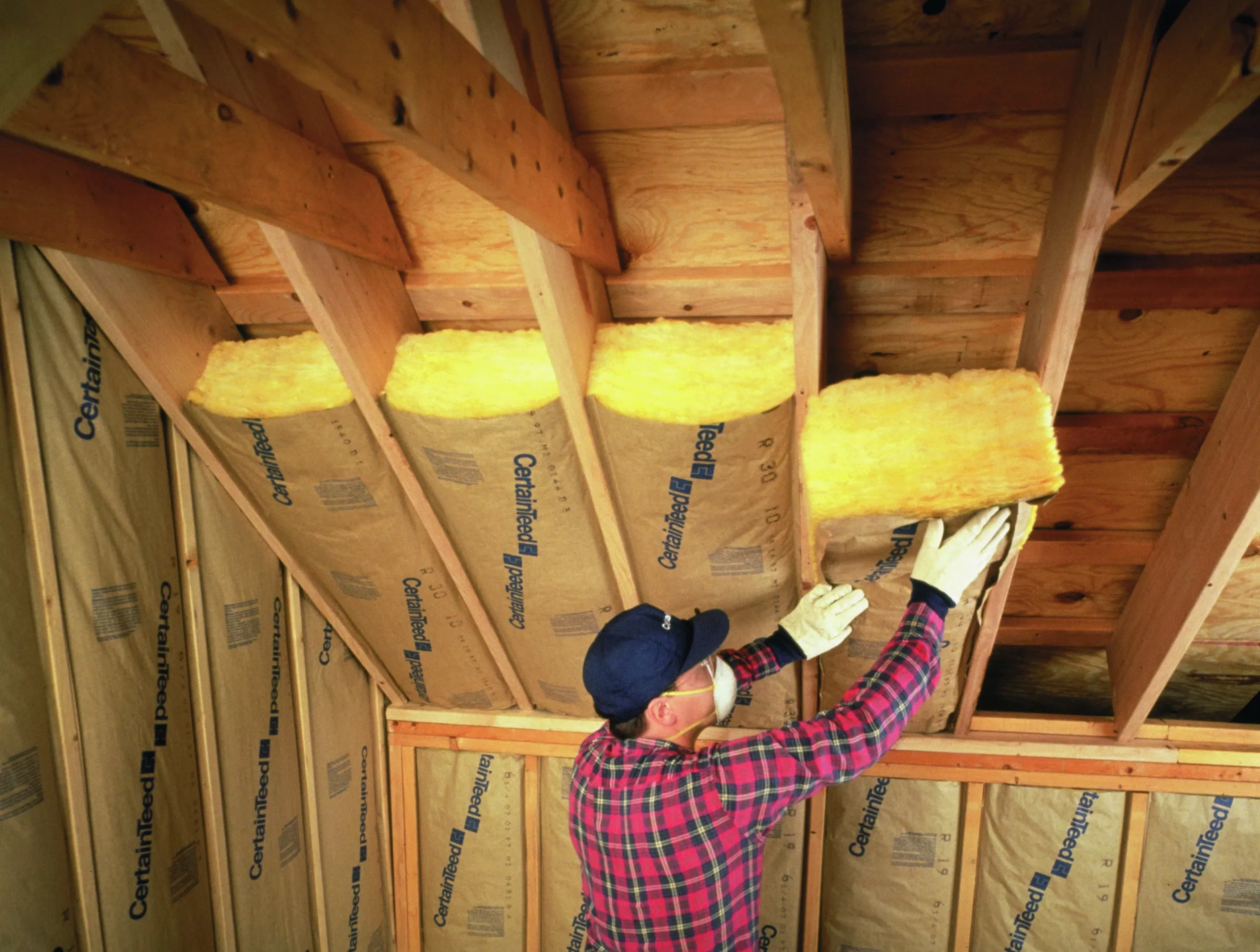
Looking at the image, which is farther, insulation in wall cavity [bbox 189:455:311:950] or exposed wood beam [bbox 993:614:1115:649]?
exposed wood beam [bbox 993:614:1115:649]

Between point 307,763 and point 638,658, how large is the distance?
63.9 inches

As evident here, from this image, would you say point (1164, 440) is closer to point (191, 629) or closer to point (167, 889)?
point (191, 629)

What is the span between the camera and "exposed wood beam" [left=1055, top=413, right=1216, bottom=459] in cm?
175

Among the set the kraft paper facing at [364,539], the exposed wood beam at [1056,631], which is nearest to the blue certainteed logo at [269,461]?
the kraft paper facing at [364,539]

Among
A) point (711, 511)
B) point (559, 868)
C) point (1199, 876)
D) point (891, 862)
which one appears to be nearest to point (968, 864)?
point (891, 862)

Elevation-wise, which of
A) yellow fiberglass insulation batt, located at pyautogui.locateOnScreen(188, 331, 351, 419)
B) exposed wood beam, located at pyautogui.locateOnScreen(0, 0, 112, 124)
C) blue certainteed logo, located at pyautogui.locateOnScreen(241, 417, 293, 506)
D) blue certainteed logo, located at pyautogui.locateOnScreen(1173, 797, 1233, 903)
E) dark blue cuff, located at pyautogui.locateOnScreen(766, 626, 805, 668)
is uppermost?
exposed wood beam, located at pyautogui.locateOnScreen(0, 0, 112, 124)

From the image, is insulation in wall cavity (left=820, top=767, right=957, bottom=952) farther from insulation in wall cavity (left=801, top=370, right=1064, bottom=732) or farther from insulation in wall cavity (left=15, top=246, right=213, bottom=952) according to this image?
insulation in wall cavity (left=15, top=246, right=213, bottom=952)

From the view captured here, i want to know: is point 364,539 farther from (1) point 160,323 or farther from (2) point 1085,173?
(2) point 1085,173

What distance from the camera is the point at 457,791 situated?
296cm

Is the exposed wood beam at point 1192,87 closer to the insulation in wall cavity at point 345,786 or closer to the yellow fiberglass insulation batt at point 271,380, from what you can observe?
the yellow fiberglass insulation batt at point 271,380

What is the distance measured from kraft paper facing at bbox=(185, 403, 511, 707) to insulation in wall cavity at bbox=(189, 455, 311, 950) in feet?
0.45

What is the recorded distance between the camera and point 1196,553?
179 cm

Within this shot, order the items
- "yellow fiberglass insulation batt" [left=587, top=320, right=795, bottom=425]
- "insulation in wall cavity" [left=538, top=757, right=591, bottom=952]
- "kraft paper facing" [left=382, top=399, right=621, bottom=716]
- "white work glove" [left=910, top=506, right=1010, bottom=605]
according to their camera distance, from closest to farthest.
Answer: "white work glove" [left=910, top=506, right=1010, bottom=605]
"yellow fiberglass insulation batt" [left=587, top=320, right=795, bottom=425]
"kraft paper facing" [left=382, top=399, right=621, bottom=716]
"insulation in wall cavity" [left=538, top=757, right=591, bottom=952]

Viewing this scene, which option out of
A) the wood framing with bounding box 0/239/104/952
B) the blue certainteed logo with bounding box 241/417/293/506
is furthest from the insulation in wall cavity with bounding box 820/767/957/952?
the wood framing with bounding box 0/239/104/952
